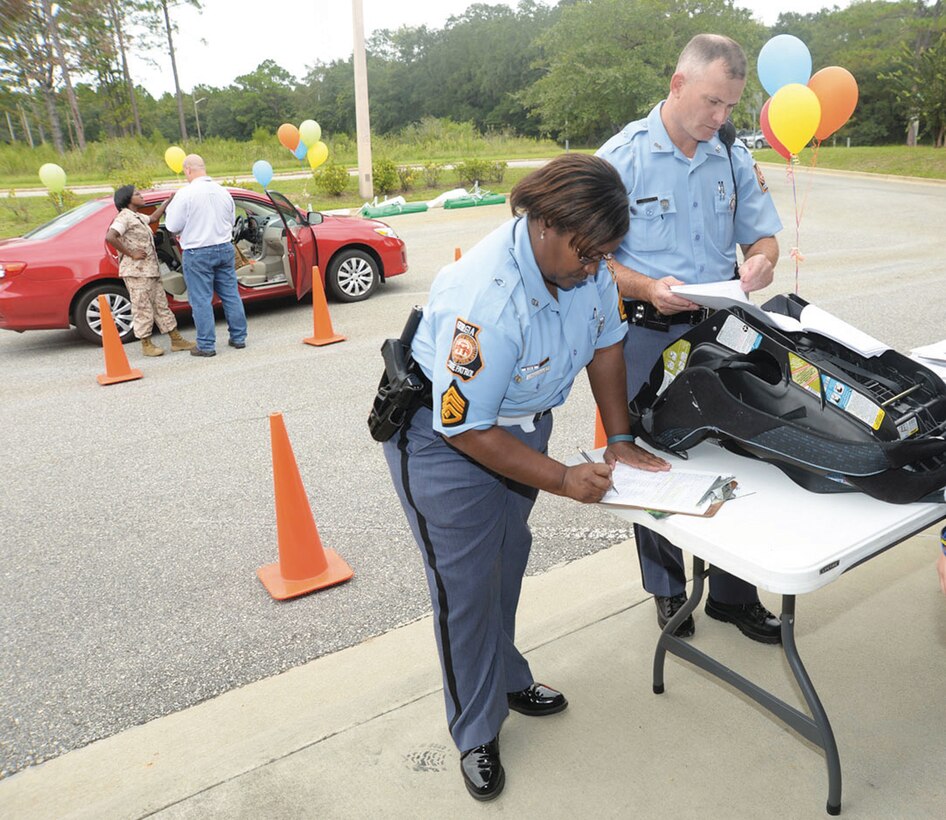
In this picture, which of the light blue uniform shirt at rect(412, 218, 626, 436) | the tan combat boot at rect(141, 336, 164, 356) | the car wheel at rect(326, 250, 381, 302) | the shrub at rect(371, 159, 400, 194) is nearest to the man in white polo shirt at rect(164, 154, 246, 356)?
the tan combat boot at rect(141, 336, 164, 356)

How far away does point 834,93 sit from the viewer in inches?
298

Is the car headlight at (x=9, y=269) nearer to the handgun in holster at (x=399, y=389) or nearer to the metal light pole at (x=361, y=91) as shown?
the handgun in holster at (x=399, y=389)

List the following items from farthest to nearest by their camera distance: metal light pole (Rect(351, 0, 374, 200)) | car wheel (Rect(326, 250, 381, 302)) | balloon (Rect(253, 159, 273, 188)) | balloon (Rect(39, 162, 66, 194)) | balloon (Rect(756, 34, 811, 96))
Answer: metal light pole (Rect(351, 0, 374, 200)) → balloon (Rect(253, 159, 273, 188)) → balloon (Rect(39, 162, 66, 194)) → car wheel (Rect(326, 250, 381, 302)) → balloon (Rect(756, 34, 811, 96))

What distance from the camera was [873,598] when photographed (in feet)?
10.4

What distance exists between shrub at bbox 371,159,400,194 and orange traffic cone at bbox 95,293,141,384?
15.1m

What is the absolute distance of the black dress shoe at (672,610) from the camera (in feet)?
9.83

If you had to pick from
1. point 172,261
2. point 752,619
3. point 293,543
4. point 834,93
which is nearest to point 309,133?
point 172,261

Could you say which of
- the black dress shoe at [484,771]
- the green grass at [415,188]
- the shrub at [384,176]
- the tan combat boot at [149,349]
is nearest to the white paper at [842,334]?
the black dress shoe at [484,771]

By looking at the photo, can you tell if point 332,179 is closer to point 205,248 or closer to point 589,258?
point 205,248

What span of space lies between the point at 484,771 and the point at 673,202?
77.2 inches

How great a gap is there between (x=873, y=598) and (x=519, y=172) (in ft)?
75.6

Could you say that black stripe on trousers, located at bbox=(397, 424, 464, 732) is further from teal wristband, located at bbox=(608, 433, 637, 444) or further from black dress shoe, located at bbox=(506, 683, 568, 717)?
teal wristband, located at bbox=(608, 433, 637, 444)

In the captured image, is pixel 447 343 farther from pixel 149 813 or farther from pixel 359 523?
pixel 359 523

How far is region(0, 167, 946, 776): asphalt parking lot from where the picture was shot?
119 inches
